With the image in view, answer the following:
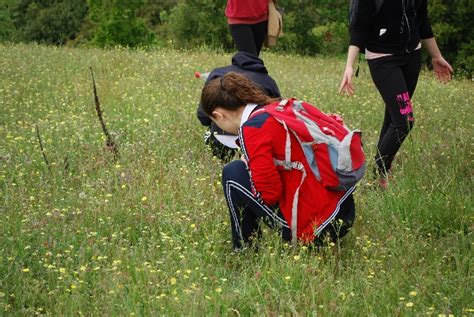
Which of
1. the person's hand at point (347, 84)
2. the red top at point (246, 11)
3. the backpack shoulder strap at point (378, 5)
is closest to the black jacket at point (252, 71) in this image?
the person's hand at point (347, 84)

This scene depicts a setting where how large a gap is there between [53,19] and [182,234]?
143ft

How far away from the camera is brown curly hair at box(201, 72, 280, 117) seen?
421cm

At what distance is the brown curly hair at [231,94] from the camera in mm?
4215

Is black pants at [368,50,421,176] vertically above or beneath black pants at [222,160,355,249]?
above

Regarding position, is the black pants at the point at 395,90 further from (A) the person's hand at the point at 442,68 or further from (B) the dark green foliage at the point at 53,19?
(B) the dark green foliage at the point at 53,19

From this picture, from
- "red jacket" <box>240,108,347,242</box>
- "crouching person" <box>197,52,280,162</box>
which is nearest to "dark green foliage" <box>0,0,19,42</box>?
"crouching person" <box>197,52,280,162</box>

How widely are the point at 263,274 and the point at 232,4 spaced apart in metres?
4.52

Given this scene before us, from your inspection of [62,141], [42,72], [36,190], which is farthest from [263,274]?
[42,72]

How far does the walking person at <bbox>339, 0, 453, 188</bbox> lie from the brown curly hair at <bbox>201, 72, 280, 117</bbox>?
4.61 ft

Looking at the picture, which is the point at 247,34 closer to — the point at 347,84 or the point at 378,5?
the point at 378,5

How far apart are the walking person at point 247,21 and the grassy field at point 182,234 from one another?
40.2 inches

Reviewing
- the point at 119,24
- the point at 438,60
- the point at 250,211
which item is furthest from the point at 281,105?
the point at 119,24

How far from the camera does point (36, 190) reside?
17.9 ft

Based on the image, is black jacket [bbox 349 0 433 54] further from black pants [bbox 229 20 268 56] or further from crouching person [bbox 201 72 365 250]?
black pants [bbox 229 20 268 56]
